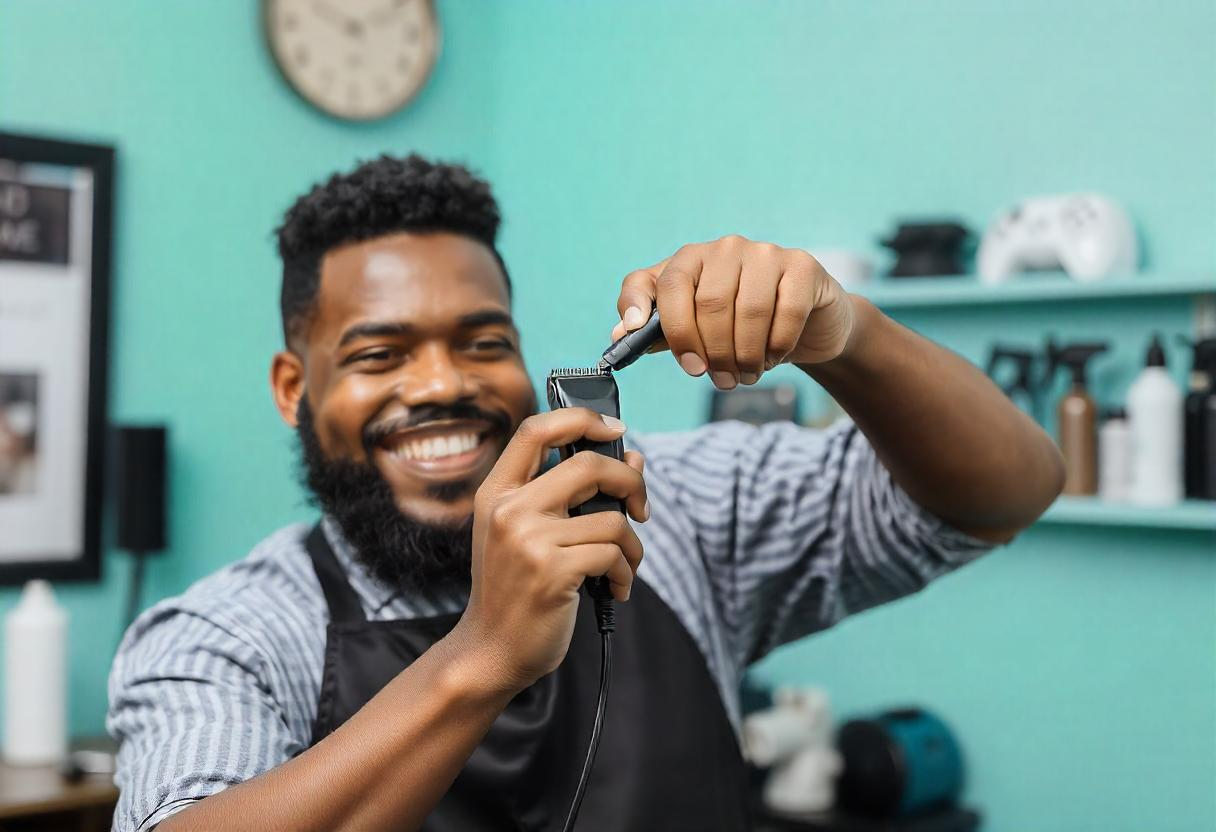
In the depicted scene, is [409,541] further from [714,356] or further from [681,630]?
[714,356]

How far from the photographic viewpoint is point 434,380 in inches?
48.7

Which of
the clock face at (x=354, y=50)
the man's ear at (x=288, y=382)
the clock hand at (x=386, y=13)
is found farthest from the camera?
the clock hand at (x=386, y=13)

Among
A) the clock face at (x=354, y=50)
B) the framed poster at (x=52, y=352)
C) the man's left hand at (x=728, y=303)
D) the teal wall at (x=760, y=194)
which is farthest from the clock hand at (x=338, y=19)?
the man's left hand at (x=728, y=303)

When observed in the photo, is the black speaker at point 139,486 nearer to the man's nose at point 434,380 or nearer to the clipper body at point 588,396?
the man's nose at point 434,380

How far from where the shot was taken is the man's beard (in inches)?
48.4

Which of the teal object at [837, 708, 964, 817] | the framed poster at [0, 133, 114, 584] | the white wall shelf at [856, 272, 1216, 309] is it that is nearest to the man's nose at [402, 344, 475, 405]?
the white wall shelf at [856, 272, 1216, 309]

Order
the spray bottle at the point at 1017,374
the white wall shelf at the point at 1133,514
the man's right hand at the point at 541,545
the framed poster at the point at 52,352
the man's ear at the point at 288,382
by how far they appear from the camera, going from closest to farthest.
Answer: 1. the man's right hand at the point at 541,545
2. the man's ear at the point at 288,382
3. the white wall shelf at the point at 1133,514
4. the spray bottle at the point at 1017,374
5. the framed poster at the point at 52,352

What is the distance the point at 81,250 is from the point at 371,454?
166cm

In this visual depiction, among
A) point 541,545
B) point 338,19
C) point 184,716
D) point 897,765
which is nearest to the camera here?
point 541,545

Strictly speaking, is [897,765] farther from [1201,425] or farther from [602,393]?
[602,393]

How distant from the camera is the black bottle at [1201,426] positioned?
2.06 meters

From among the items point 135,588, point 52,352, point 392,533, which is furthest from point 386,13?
point 392,533

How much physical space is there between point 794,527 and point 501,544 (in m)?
0.55

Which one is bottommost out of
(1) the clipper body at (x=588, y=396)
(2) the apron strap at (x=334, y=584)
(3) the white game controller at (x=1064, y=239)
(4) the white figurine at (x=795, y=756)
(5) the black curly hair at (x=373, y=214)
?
(4) the white figurine at (x=795, y=756)
